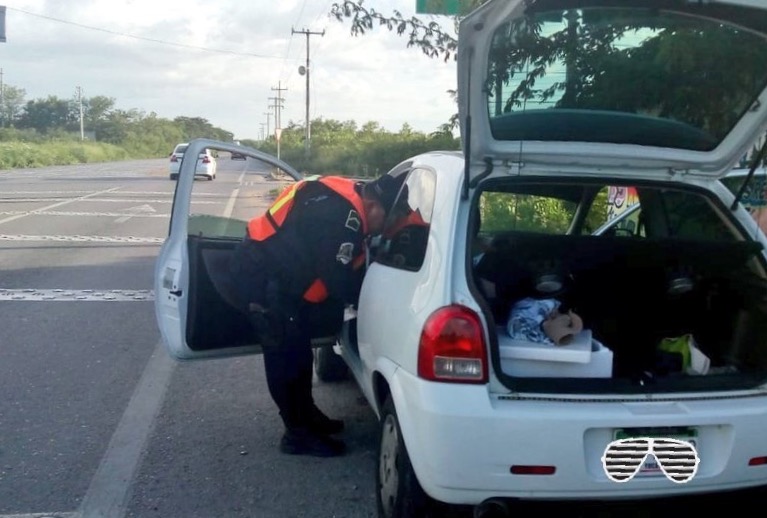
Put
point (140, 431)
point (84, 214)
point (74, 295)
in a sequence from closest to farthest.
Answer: point (140, 431)
point (74, 295)
point (84, 214)

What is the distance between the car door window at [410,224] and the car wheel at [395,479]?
0.63 metres

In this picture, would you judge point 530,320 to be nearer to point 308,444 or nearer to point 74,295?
point 308,444

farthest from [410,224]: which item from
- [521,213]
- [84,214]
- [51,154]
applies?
[51,154]

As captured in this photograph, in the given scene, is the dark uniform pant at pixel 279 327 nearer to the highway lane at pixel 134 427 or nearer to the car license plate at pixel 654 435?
the highway lane at pixel 134 427

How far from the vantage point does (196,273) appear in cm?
487

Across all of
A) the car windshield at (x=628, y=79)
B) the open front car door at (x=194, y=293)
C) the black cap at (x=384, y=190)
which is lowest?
the open front car door at (x=194, y=293)

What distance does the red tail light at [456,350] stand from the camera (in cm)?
327

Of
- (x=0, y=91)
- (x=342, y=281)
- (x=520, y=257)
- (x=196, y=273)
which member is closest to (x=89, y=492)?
(x=196, y=273)

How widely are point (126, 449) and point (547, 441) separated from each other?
2.64 meters

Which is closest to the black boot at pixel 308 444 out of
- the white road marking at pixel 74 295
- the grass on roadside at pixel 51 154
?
the white road marking at pixel 74 295

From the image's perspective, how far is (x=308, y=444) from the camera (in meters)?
4.82
